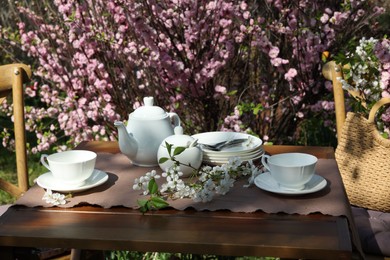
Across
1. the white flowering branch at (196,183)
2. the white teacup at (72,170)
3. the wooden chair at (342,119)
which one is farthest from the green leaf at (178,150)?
the wooden chair at (342,119)

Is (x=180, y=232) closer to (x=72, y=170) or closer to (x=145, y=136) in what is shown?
(x=72, y=170)

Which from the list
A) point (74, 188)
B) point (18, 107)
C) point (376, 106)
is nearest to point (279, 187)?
point (74, 188)

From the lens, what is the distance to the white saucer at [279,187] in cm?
179

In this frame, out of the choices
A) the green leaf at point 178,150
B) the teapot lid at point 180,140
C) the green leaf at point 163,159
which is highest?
the teapot lid at point 180,140

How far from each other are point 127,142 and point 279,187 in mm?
514

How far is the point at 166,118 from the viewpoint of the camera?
2.13 meters

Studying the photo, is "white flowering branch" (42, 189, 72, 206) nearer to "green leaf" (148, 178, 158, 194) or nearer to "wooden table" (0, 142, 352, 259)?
"wooden table" (0, 142, 352, 259)

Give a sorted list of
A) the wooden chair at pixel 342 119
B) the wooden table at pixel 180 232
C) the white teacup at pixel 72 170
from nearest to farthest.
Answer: the wooden table at pixel 180 232 < the white teacup at pixel 72 170 < the wooden chair at pixel 342 119

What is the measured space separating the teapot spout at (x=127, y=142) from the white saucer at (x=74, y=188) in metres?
0.11

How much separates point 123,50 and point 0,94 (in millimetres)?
928

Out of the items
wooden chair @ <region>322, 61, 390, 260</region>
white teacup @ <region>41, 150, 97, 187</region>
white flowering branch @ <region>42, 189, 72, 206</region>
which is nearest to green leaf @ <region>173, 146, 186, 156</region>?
white teacup @ <region>41, 150, 97, 187</region>

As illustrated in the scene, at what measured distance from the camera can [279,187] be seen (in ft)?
5.99

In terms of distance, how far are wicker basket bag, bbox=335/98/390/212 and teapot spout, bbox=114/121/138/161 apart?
3.17 feet

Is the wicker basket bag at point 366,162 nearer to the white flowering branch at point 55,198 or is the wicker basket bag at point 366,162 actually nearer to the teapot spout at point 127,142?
the teapot spout at point 127,142
